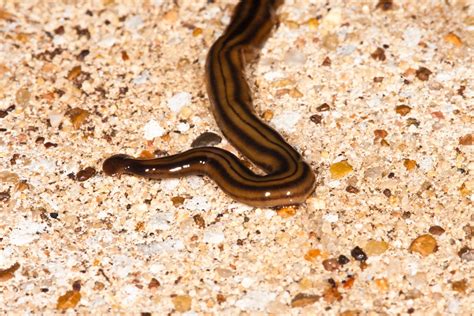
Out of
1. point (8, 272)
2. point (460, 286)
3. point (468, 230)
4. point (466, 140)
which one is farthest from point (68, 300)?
point (466, 140)

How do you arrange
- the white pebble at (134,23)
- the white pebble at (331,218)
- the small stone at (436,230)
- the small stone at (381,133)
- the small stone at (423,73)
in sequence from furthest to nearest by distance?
the white pebble at (134,23) → the small stone at (423,73) → the small stone at (381,133) → the white pebble at (331,218) → the small stone at (436,230)

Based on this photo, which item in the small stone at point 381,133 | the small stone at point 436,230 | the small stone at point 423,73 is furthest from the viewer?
the small stone at point 423,73

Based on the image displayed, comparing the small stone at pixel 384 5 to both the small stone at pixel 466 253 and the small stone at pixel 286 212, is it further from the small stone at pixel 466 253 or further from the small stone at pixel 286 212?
the small stone at pixel 466 253

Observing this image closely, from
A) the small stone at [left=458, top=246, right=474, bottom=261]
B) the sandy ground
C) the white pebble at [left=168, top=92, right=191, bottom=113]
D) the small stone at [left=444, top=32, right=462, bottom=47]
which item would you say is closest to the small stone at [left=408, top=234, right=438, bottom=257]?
the sandy ground

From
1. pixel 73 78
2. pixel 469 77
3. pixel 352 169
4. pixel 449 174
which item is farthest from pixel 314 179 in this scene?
pixel 73 78

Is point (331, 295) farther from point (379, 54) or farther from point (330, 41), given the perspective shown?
point (330, 41)

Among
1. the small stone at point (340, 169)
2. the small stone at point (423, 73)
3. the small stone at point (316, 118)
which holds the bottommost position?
the small stone at point (340, 169)

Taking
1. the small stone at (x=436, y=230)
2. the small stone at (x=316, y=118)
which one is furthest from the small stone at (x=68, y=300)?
the small stone at (x=436, y=230)
